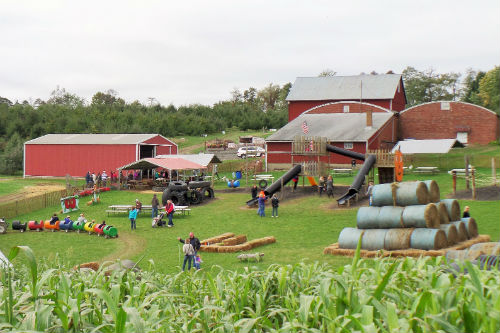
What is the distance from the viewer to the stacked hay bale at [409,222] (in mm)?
19203

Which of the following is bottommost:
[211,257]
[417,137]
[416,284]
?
[211,257]

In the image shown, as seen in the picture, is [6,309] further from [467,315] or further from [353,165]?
[353,165]

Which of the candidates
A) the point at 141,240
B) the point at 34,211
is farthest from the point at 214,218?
the point at 34,211

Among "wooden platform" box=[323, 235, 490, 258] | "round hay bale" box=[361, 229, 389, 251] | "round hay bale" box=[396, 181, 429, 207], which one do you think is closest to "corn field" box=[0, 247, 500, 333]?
"wooden platform" box=[323, 235, 490, 258]

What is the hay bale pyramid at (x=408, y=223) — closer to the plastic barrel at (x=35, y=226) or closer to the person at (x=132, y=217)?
the person at (x=132, y=217)

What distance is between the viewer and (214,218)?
30984mm

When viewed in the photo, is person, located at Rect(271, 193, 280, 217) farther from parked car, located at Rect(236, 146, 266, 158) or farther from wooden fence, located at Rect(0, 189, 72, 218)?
parked car, located at Rect(236, 146, 266, 158)

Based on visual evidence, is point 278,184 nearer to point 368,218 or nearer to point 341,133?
point 341,133

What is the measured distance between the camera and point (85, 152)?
53.4 meters

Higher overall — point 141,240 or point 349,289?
point 349,289

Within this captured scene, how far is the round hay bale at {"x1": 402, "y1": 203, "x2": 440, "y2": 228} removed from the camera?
19.3 metres

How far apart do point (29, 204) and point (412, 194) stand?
24455mm

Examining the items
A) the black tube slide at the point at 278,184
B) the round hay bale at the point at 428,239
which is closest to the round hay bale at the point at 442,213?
the round hay bale at the point at 428,239

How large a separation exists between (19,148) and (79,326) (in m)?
66.1
